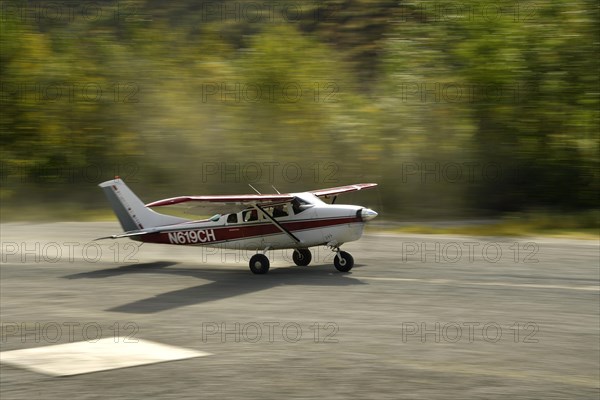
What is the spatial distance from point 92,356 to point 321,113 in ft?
76.4

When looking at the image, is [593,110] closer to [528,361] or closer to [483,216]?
[483,216]

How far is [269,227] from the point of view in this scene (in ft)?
62.0

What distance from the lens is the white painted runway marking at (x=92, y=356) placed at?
39.5ft

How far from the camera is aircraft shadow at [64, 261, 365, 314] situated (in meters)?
16.5

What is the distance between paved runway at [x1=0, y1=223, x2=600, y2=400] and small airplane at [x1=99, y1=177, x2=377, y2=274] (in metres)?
0.71

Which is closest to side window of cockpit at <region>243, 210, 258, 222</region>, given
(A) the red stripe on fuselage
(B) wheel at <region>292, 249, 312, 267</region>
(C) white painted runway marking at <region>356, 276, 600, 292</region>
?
(A) the red stripe on fuselage

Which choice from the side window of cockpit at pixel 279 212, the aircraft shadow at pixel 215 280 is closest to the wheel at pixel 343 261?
the aircraft shadow at pixel 215 280

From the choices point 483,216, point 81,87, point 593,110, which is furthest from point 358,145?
point 81,87

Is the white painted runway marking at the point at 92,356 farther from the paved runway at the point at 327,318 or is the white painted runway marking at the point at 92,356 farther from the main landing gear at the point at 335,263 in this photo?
the main landing gear at the point at 335,263

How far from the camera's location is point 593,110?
2925cm

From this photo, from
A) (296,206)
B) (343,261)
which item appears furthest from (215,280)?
(343,261)

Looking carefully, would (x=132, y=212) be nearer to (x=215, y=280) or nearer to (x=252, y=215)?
(x=215, y=280)

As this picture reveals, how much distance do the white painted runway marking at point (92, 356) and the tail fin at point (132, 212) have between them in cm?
662

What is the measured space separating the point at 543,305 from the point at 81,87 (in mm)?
30904
